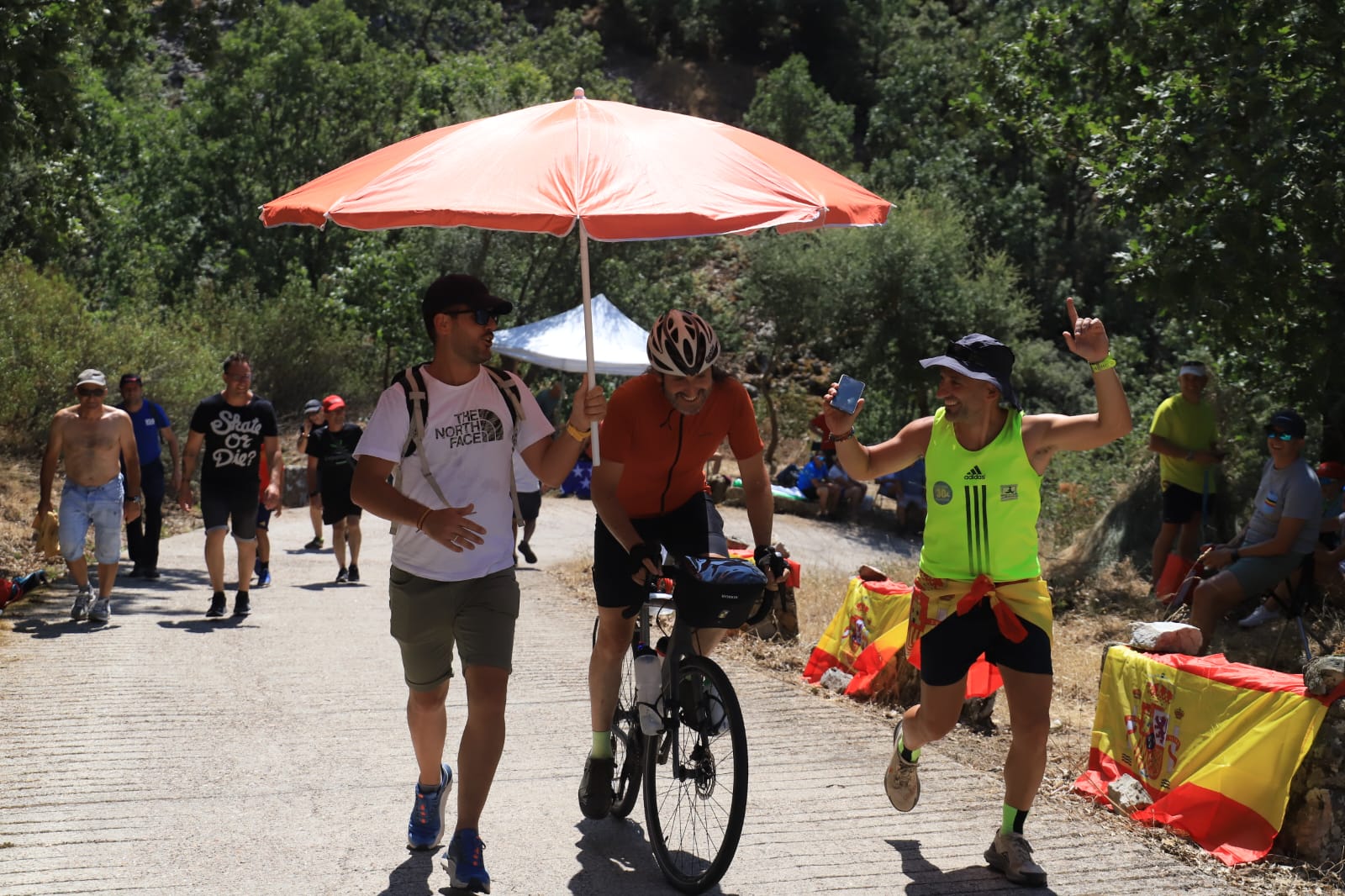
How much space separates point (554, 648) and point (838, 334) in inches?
695

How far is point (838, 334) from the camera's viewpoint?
26.5m

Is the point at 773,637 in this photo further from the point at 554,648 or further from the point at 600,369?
the point at 600,369

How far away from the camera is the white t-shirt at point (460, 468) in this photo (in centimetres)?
457

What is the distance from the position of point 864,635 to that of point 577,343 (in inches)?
610

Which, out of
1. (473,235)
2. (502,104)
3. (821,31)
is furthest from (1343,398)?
(821,31)

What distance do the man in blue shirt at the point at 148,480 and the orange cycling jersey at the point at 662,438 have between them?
868cm

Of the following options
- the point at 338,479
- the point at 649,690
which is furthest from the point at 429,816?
the point at 338,479

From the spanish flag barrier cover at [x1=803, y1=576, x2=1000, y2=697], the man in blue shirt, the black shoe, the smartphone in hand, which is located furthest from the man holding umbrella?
the man in blue shirt

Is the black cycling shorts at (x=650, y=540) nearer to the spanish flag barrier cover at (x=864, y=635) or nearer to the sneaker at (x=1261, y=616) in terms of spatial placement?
the spanish flag barrier cover at (x=864, y=635)

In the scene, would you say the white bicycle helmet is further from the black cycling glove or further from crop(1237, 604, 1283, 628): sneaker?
crop(1237, 604, 1283, 628): sneaker

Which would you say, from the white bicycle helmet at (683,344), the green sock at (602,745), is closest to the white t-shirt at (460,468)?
the white bicycle helmet at (683,344)

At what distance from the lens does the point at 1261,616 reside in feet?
33.6

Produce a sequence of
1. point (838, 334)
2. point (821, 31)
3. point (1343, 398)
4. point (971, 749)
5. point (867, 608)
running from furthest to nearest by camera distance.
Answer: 1. point (821, 31)
2. point (838, 334)
3. point (1343, 398)
4. point (867, 608)
5. point (971, 749)

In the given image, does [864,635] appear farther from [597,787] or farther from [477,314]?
[477,314]
